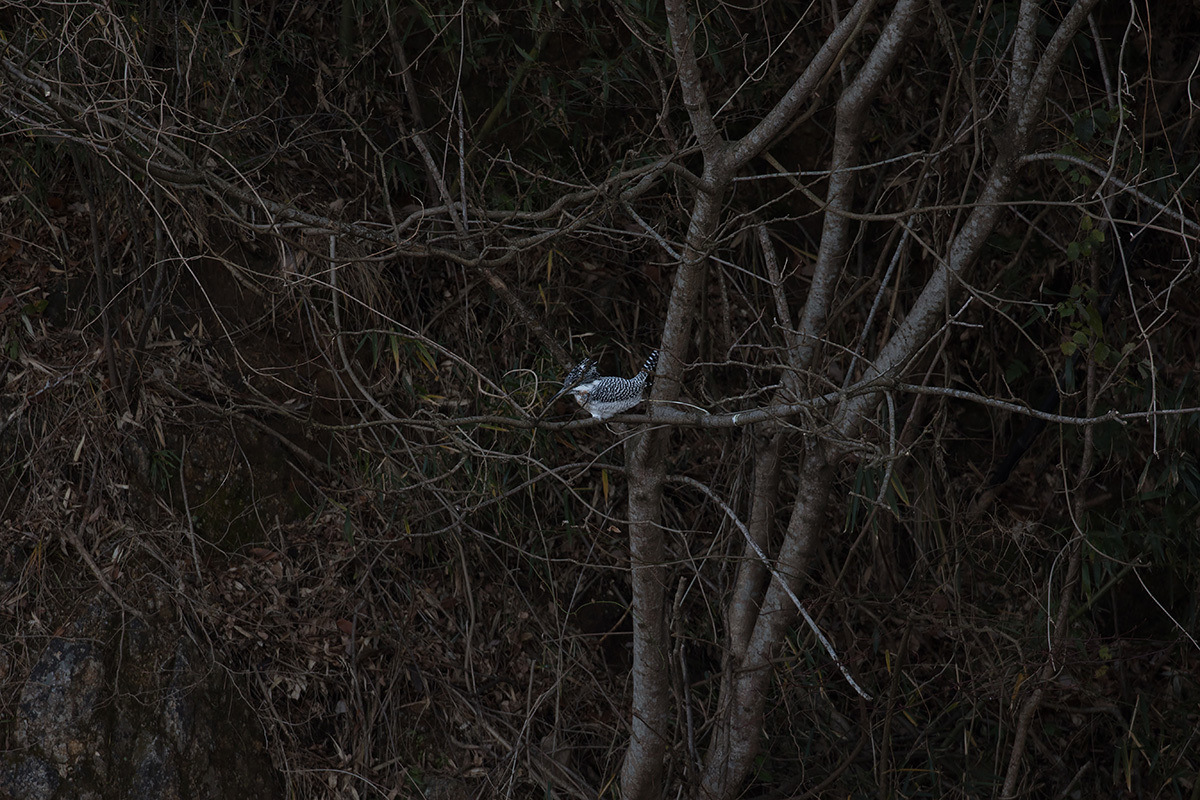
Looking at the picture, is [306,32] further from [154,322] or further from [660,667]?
[660,667]

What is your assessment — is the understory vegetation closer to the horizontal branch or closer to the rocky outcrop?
the rocky outcrop

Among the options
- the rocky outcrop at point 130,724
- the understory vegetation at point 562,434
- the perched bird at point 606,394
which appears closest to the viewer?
the perched bird at point 606,394

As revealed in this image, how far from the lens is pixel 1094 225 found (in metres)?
2.92

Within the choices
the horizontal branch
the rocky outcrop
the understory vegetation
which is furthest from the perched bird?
the rocky outcrop

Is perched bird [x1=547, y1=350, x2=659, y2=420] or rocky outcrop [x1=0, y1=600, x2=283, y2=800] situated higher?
perched bird [x1=547, y1=350, x2=659, y2=420]


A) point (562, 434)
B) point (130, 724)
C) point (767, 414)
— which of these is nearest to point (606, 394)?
point (767, 414)

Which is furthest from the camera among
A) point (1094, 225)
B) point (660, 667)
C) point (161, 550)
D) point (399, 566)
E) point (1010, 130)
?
point (399, 566)

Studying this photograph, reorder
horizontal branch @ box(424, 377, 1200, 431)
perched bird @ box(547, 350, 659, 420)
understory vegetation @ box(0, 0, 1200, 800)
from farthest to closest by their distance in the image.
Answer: understory vegetation @ box(0, 0, 1200, 800)
perched bird @ box(547, 350, 659, 420)
horizontal branch @ box(424, 377, 1200, 431)

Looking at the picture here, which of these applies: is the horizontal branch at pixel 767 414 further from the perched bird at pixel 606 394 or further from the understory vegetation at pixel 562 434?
the understory vegetation at pixel 562 434

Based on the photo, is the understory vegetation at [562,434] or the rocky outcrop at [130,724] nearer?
the rocky outcrop at [130,724]

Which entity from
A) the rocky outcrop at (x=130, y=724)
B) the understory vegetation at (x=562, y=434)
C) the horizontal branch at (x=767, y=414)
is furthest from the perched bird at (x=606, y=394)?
the rocky outcrop at (x=130, y=724)

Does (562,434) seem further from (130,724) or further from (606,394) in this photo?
(130,724)

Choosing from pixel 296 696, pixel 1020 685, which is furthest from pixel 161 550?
pixel 1020 685

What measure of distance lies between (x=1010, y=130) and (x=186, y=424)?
269 centimetres
